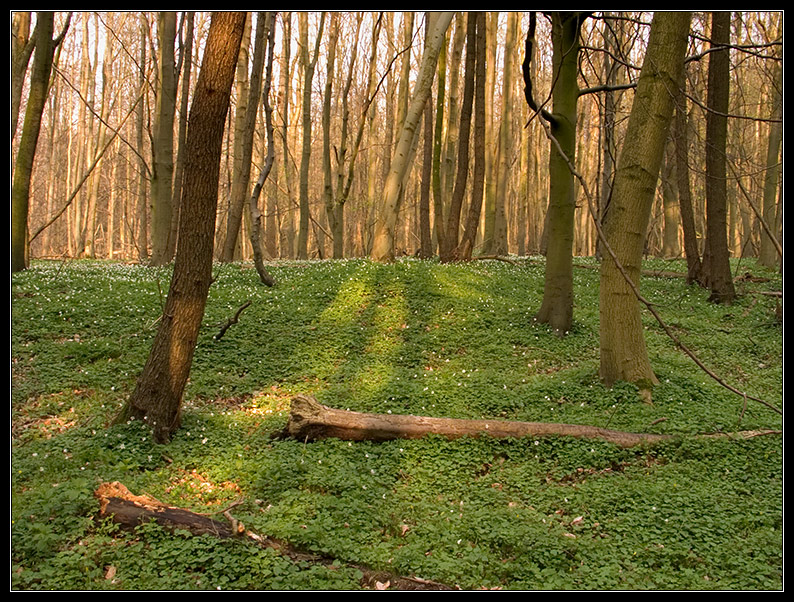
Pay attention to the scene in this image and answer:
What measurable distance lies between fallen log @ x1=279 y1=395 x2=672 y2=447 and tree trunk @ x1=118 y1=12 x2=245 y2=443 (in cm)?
139

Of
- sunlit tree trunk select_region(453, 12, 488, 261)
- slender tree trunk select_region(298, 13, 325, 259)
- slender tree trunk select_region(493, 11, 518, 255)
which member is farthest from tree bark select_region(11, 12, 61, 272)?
slender tree trunk select_region(493, 11, 518, 255)

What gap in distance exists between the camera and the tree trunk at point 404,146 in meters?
14.2

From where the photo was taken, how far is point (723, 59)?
516 inches

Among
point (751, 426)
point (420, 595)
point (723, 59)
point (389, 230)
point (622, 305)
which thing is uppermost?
point (723, 59)

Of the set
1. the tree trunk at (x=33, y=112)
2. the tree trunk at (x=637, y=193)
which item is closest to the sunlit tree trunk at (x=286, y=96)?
the tree trunk at (x=33, y=112)

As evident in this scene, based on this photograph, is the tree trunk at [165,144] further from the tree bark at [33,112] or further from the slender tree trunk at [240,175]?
the tree bark at [33,112]

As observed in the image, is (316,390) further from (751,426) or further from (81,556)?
(751,426)

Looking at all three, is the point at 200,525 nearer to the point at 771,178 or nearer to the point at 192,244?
the point at 192,244

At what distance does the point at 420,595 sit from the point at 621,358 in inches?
186

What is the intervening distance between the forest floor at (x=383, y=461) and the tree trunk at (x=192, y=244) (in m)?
0.28

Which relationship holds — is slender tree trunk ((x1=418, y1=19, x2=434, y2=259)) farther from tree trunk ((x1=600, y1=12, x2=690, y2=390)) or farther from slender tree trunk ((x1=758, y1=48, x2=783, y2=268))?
tree trunk ((x1=600, y1=12, x2=690, y2=390))

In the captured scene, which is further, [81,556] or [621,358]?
[621,358]

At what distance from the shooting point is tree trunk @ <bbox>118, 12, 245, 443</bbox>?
6414mm

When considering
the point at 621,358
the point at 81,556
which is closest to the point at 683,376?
the point at 621,358
